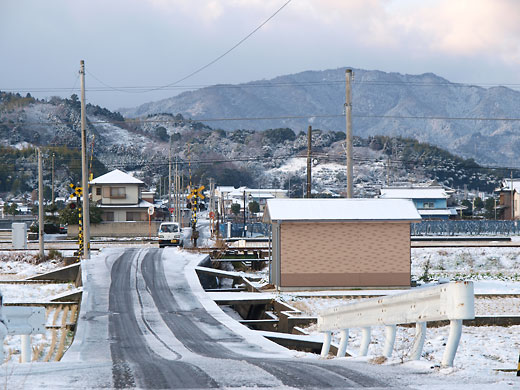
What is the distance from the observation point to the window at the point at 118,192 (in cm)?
8150

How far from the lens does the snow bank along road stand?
8.62 metres

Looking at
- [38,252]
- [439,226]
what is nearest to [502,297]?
[38,252]

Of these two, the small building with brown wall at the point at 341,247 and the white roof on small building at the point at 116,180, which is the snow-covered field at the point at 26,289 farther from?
the white roof on small building at the point at 116,180

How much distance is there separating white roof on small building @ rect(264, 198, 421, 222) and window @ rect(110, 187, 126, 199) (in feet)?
170

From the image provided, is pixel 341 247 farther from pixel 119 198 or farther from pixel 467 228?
pixel 119 198

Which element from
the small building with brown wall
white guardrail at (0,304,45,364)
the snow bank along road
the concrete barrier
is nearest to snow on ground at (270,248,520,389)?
the snow bank along road

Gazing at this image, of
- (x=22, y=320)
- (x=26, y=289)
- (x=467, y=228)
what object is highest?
(x=22, y=320)

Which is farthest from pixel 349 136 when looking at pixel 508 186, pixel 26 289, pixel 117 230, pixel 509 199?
pixel 509 199

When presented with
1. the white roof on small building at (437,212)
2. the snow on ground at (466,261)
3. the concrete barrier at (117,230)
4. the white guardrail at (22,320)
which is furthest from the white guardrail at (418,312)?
the white roof on small building at (437,212)

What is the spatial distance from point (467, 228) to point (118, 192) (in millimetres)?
38597

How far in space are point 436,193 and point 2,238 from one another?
68119mm

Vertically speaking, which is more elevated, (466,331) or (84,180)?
(84,180)

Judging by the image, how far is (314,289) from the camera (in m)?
30.7

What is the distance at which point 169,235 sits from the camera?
5266 centimetres
